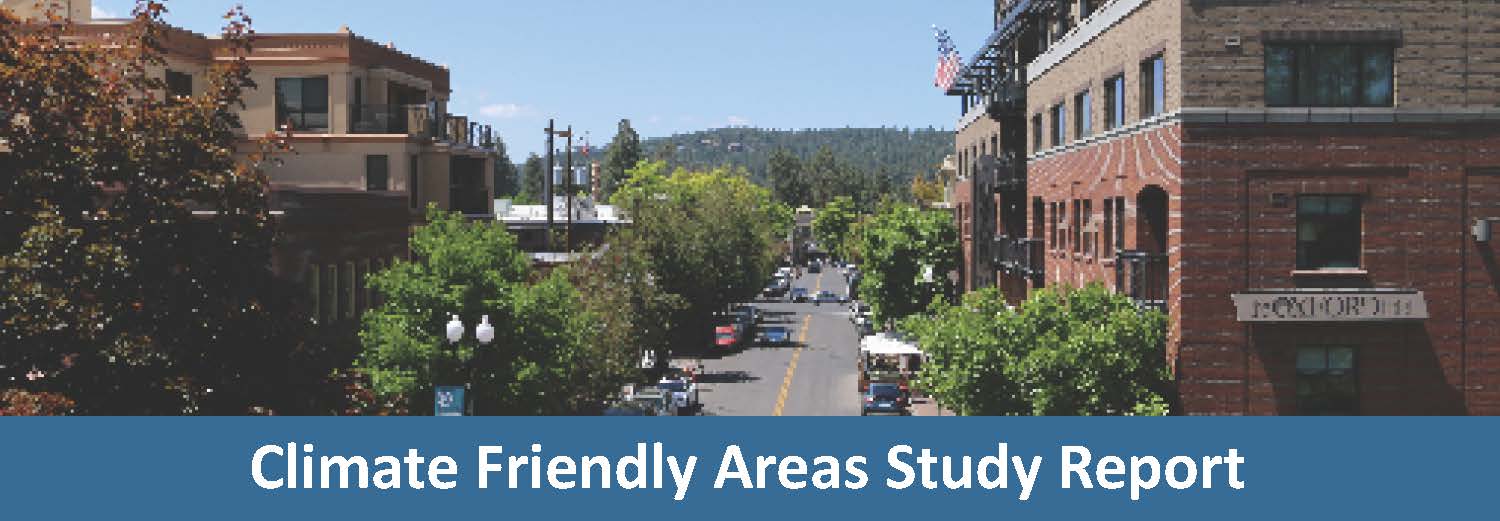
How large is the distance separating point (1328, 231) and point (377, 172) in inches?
1225

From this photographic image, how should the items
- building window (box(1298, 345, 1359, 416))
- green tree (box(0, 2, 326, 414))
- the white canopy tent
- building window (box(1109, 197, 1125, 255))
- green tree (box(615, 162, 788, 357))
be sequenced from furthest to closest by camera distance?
green tree (box(615, 162, 788, 357)), the white canopy tent, building window (box(1109, 197, 1125, 255)), building window (box(1298, 345, 1359, 416)), green tree (box(0, 2, 326, 414))

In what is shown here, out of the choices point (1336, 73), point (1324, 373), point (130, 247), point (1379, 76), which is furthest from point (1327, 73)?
point (130, 247)

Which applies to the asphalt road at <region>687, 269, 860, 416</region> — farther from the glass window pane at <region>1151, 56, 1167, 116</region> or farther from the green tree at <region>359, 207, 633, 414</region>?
the glass window pane at <region>1151, 56, 1167, 116</region>

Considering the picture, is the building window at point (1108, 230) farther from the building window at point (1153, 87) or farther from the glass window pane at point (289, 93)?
the glass window pane at point (289, 93)

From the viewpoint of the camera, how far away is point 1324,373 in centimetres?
2819

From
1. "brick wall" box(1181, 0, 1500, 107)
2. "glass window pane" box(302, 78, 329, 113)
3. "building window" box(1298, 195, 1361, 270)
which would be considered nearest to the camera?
"brick wall" box(1181, 0, 1500, 107)

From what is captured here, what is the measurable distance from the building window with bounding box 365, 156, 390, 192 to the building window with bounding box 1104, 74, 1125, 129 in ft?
80.5

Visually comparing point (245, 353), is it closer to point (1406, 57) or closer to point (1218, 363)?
point (1218, 363)

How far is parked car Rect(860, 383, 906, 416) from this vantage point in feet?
177

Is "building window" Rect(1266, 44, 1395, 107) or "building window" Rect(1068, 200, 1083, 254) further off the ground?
"building window" Rect(1266, 44, 1395, 107)

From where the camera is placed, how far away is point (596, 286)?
46.8 metres

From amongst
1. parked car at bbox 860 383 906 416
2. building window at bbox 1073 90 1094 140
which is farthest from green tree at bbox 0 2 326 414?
parked car at bbox 860 383 906 416

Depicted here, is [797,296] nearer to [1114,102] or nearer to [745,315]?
[745,315]

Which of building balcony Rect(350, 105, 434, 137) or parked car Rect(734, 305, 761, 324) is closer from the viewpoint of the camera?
building balcony Rect(350, 105, 434, 137)
